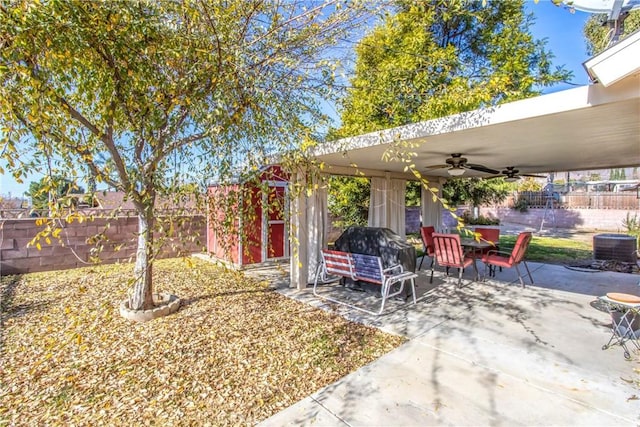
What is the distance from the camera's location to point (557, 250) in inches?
390

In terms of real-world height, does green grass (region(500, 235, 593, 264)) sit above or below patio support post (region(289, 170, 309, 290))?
below

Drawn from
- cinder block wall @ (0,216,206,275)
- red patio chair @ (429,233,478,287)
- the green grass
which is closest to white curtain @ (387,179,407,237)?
red patio chair @ (429,233,478,287)

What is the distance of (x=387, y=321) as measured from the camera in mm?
4125

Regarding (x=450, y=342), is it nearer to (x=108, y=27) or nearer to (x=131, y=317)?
(x=131, y=317)

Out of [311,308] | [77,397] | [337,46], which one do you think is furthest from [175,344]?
[337,46]

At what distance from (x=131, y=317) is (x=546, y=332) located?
205 inches

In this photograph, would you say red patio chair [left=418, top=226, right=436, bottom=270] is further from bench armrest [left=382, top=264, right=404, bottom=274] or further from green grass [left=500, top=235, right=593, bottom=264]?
green grass [left=500, top=235, right=593, bottom=264]

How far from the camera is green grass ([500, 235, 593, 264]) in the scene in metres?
8.53

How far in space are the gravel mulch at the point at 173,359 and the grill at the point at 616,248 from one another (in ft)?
24.8

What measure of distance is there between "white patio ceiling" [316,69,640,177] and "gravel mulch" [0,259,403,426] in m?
2.32

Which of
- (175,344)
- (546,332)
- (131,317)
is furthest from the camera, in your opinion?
(131,317)

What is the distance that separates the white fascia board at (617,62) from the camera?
7.05ft

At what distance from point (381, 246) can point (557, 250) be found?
801cm

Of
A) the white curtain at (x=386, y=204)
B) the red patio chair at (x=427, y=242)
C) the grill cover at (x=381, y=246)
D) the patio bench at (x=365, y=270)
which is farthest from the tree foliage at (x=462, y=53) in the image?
the patio bench at (x=365, y=270)
